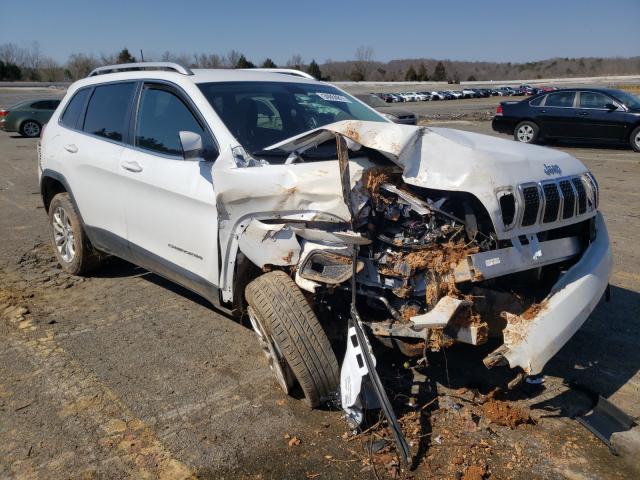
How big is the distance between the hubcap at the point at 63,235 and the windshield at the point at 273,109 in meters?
2.29

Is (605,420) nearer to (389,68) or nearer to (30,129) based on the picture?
(30,129)

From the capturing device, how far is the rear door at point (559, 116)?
14.6 meters

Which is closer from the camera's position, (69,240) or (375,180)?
(375,180)

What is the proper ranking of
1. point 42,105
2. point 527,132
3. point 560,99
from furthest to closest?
1. point 42,105
2. point 527,132
3. point 560,99

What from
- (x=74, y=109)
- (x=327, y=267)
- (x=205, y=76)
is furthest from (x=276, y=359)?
(x=74, y=109)

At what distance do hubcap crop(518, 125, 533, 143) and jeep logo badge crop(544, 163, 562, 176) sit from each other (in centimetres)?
1294

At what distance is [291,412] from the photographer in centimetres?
324

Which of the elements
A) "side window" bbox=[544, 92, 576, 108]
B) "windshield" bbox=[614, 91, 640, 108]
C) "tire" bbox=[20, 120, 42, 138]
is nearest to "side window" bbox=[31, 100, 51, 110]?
"tire" bbox=[20, 120, 42, 138]

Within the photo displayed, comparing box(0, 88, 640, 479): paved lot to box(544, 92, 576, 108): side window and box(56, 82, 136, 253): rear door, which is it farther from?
box(544, 92, 576, 108): side window

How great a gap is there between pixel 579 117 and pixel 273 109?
12.5 metres

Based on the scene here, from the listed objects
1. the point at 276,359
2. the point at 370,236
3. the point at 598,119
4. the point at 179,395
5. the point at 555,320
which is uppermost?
the point at 598,119

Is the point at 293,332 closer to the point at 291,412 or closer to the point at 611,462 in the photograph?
the point at 291,412

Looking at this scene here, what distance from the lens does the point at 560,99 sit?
14.9m

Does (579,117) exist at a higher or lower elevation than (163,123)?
lower
